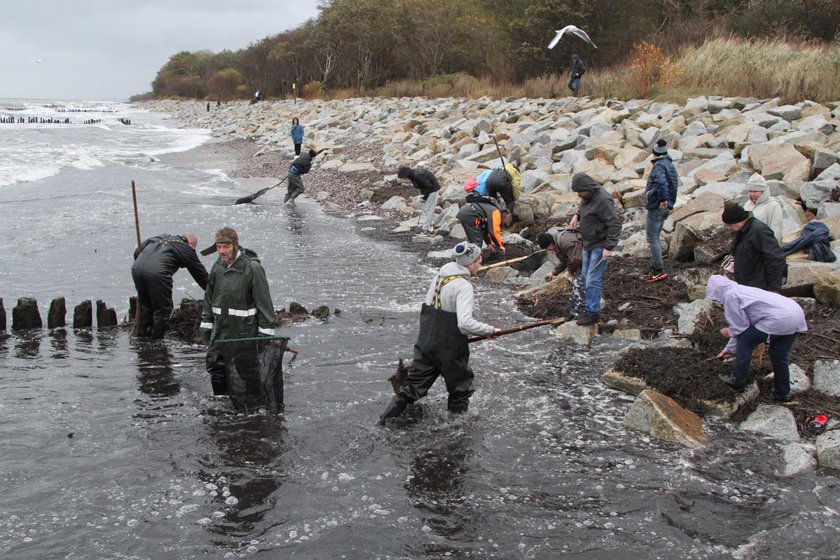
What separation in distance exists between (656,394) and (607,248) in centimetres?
230

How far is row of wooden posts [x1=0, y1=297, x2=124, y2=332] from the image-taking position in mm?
8602

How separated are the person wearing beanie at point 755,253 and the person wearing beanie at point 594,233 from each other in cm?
169

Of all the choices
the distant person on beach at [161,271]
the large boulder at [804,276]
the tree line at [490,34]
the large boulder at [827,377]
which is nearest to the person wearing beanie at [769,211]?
the large boulder at [804,276]

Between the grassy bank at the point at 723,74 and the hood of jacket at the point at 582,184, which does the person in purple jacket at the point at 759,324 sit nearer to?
the hood of jacket at the point at 582,184

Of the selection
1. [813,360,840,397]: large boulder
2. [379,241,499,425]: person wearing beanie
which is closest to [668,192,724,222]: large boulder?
[813,360,840,397]: large boulder

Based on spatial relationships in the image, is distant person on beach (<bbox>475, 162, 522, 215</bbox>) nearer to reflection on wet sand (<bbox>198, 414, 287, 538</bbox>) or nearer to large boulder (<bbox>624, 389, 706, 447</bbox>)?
large boulder (<bbox>624, 389, 706, 447</bbox>)

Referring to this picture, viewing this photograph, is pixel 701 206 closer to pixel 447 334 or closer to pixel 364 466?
pixel 447 334

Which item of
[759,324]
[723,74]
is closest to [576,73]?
[723,74]

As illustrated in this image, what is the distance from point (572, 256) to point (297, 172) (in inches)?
437

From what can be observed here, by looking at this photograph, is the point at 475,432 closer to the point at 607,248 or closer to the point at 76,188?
the point at 607,248

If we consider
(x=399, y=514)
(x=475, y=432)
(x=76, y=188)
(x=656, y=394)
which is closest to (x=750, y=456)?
(x=656, y=394)

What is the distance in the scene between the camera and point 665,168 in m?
9.24

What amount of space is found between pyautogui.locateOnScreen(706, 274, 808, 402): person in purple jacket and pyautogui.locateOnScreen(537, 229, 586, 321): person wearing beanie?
8.19ft

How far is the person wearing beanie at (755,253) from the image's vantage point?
6160 millimetres
